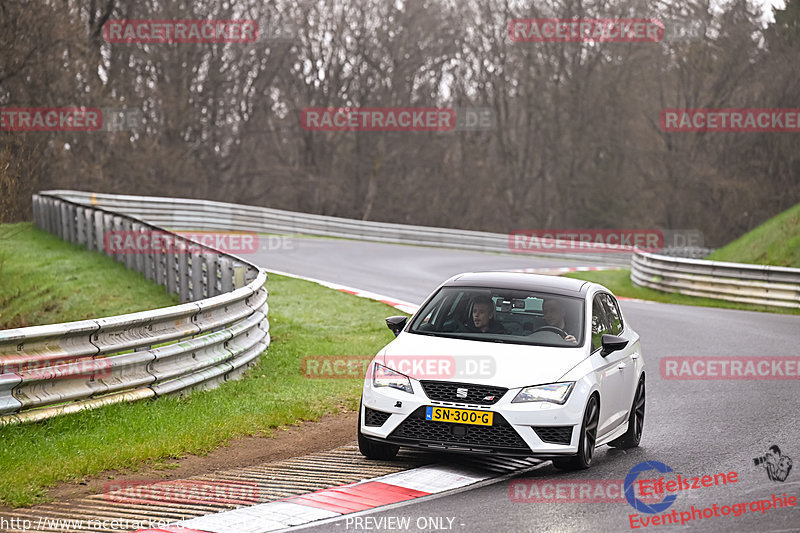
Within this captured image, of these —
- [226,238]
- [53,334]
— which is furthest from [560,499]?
[226,238]

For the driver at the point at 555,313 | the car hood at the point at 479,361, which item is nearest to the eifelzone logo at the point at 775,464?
the car hood at the point at 479,361

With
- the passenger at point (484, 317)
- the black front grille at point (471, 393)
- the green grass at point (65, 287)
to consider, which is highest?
the passenger at point (484, 317)

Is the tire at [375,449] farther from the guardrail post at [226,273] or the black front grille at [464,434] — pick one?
the guardrail post at [226,273]

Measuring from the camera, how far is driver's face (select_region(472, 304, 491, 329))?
8953 millimetres

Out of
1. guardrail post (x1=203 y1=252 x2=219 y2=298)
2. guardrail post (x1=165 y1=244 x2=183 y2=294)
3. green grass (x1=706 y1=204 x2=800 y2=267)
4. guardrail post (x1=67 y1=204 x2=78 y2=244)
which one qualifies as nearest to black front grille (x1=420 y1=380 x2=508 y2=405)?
guardrail post (x1=203 y1=252 x2=219 y2=298)

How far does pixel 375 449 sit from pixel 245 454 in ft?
3.78

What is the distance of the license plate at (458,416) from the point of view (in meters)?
7.78

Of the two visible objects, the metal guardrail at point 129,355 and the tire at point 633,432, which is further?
the tire at point 633,432

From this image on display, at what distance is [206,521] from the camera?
646 cm

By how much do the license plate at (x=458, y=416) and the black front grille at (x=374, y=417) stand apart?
1.11ft

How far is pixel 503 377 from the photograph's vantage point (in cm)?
791

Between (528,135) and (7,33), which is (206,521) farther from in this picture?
(528,135)

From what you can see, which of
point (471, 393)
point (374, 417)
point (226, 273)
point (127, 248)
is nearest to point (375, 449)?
point (374, 417)

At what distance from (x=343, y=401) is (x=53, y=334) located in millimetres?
3754
